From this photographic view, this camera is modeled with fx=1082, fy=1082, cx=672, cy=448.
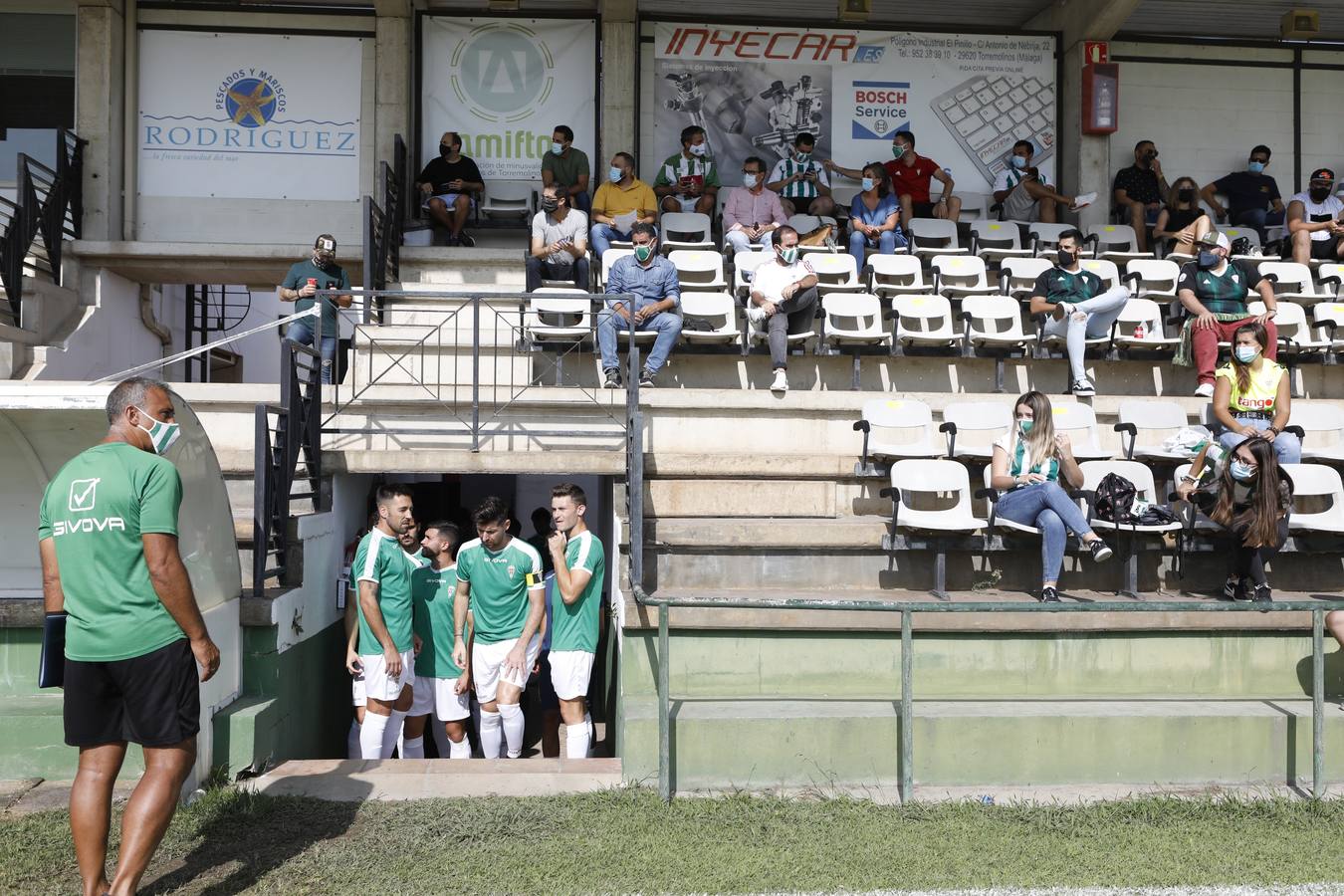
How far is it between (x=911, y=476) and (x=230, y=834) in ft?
14.6

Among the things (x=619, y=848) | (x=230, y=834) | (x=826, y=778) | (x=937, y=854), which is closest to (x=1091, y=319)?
(x=826, y=778)

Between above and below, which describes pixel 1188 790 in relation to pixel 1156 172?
below

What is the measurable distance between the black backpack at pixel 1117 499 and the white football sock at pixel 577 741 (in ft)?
11.3

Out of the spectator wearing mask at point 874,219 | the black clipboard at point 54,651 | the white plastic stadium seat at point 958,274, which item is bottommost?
the black clipboard at point 54,651

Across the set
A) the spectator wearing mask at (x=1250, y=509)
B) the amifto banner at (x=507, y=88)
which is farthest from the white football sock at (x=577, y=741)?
the amifto banner at (x=507, y=88)

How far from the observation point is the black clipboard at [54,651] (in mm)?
3834

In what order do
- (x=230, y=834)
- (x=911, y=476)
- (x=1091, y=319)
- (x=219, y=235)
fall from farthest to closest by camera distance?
(x=219, y=235) < (x=1091, y=319) < (x=911, y=476) < (x=230, y=834)

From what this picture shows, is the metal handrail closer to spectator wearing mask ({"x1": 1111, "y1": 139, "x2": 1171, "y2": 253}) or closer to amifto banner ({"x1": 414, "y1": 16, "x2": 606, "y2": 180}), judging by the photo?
spectator wearing mask ({"x1": 1111, "y1": 139, "x2": 1171, "y2": 253})

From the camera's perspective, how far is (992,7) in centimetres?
1323

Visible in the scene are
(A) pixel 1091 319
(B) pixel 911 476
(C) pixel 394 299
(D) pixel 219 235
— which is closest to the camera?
Answer: (B) pixel 911 476

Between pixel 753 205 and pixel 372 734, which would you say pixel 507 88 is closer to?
pixel 753 205

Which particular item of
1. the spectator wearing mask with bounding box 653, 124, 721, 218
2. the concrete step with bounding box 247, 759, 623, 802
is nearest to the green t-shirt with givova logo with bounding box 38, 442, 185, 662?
the concrete step with bounding box 247, 759, 623, 802

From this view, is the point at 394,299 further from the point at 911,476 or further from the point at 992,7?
the point at 992,7

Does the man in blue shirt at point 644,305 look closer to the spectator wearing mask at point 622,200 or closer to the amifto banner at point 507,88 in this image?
the spectator wearing mask at point 622,200
